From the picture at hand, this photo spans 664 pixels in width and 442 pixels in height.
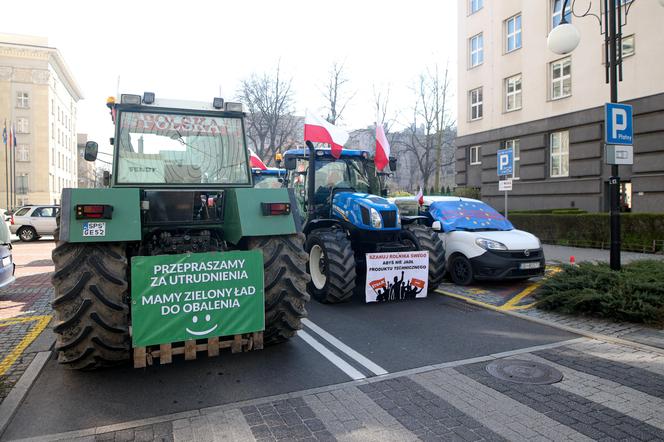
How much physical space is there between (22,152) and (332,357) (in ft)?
215

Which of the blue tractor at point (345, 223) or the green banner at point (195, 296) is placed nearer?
the green banner at point (195, 296)

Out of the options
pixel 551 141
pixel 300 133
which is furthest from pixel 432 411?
pixel 300 133

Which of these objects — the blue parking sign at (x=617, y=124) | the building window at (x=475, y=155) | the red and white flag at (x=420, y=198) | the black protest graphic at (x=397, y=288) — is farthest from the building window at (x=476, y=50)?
the black protest graphic at (x=397, y=288)

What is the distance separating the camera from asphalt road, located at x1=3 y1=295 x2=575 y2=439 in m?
4.07

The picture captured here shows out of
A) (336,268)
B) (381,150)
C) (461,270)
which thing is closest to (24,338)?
(336,268)

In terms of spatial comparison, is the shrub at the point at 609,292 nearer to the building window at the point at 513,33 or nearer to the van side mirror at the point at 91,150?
the van side mirror at the point at 91,150

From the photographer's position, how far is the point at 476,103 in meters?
28.0

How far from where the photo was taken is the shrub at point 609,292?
6.59 meters

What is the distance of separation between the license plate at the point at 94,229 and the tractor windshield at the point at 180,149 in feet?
3.36

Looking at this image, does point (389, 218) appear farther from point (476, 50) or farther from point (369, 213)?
point (476, 50)

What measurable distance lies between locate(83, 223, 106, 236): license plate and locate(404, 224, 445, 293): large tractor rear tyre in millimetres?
5657

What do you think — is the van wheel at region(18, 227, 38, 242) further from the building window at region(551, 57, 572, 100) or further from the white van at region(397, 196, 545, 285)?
the building window at region(551, 57, 572, 100)

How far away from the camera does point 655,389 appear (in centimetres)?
438

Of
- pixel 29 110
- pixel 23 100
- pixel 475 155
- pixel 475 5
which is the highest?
pixel 23 100
